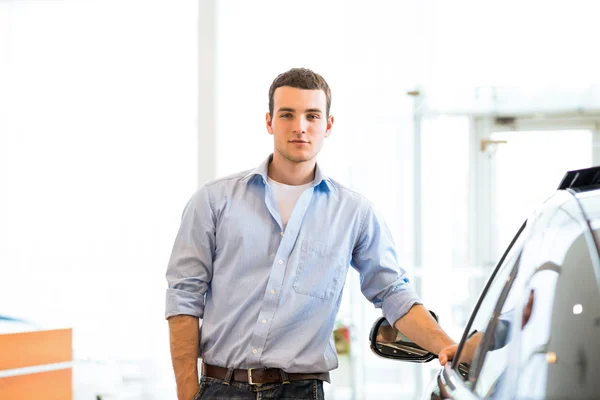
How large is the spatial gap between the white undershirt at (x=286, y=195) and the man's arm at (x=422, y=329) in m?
0.39

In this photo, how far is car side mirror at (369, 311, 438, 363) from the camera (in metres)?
1.88

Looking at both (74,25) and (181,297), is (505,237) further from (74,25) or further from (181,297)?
(181,297)

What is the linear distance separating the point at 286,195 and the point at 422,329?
0.48 meters

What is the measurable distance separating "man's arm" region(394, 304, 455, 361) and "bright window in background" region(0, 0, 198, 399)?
266cm

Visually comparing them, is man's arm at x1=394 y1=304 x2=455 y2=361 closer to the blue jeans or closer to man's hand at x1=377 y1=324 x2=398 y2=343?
man's hand at x1=377 y1=324 x2=398 y2=343

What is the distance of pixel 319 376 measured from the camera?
6.97 feet

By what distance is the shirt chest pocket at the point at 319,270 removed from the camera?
214 cm

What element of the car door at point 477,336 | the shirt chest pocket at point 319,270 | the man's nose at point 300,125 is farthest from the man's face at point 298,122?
the car door at point 477,336

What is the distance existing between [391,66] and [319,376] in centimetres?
347

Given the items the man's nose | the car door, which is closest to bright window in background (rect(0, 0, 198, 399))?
the man's nose

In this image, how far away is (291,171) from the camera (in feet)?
7.34

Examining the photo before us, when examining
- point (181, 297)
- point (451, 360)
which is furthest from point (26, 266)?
point (451, 360)

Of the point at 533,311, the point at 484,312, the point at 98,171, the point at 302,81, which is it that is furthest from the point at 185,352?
the point at 98,171

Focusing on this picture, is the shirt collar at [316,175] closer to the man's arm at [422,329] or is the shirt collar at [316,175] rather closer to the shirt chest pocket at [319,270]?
the shirt chest pocket at [319,270]
